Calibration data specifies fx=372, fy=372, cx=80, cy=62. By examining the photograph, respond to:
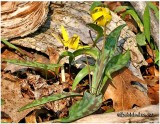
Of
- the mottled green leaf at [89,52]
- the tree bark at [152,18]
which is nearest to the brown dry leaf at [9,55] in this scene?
the mottled green leaf at [89,52]

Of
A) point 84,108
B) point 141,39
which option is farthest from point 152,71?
point 84,108

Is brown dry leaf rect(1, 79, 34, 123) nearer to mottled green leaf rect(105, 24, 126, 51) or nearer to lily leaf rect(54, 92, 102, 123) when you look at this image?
lily leaf rect(54, 92, 102, 123)

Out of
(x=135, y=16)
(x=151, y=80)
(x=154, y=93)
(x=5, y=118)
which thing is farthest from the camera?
(x=135, y=16)

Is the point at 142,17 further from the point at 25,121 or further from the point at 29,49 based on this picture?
the point at 25,121

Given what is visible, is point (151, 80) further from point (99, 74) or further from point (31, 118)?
point (31, 118)

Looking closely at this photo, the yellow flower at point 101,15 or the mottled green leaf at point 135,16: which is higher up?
the mottled green leaf at point 135,16

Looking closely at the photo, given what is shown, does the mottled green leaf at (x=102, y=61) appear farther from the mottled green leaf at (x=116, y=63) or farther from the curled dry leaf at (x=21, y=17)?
the curled dry leaf at (x=21, y=17)

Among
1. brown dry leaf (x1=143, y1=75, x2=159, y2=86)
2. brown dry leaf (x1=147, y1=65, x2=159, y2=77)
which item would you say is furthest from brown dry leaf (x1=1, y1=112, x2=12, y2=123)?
brown dry leaf (x1=147, y1=65, x2=159, y2=77)
